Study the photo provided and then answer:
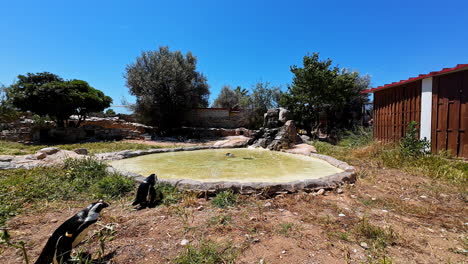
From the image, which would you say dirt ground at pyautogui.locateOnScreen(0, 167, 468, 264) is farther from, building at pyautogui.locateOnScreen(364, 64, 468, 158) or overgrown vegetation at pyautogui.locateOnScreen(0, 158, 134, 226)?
building at pyautogui.locateOnScreen(364, 64, 468, 158)

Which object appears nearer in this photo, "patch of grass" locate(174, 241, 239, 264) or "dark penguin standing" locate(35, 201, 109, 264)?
"dark penguin standing" locate(35, 201, 109, 264)

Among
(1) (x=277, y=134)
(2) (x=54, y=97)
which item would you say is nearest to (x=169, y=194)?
(1) (x=277, y=134)

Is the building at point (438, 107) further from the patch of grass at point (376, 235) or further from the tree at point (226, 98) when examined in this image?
the tree at point (226, 98)

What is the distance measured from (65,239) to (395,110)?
863 cm

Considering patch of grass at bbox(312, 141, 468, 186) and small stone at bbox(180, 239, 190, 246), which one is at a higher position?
patch of grass at bbox(312, 141, 468, 186)

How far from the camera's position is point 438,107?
5.18 m

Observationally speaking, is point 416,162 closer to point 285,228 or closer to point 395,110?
point 395,110

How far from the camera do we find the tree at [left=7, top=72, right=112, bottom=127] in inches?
366

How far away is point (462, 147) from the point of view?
4.79 meters

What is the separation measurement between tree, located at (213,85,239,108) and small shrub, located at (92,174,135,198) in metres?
20.1

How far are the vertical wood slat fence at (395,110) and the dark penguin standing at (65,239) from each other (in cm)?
782

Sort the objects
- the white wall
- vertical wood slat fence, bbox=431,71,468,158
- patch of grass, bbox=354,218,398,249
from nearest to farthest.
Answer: patch of grass, bbox=354,218,398,249 → vertical wood slat fence, bbox=431,71,468,158 → the white wall

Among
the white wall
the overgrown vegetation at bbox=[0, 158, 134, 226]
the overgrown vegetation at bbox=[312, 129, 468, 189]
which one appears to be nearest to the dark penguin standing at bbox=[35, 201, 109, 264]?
the overgrown vegetation at bbox=[0, 158, 134, 226]

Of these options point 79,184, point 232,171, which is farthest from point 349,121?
point 79,184
